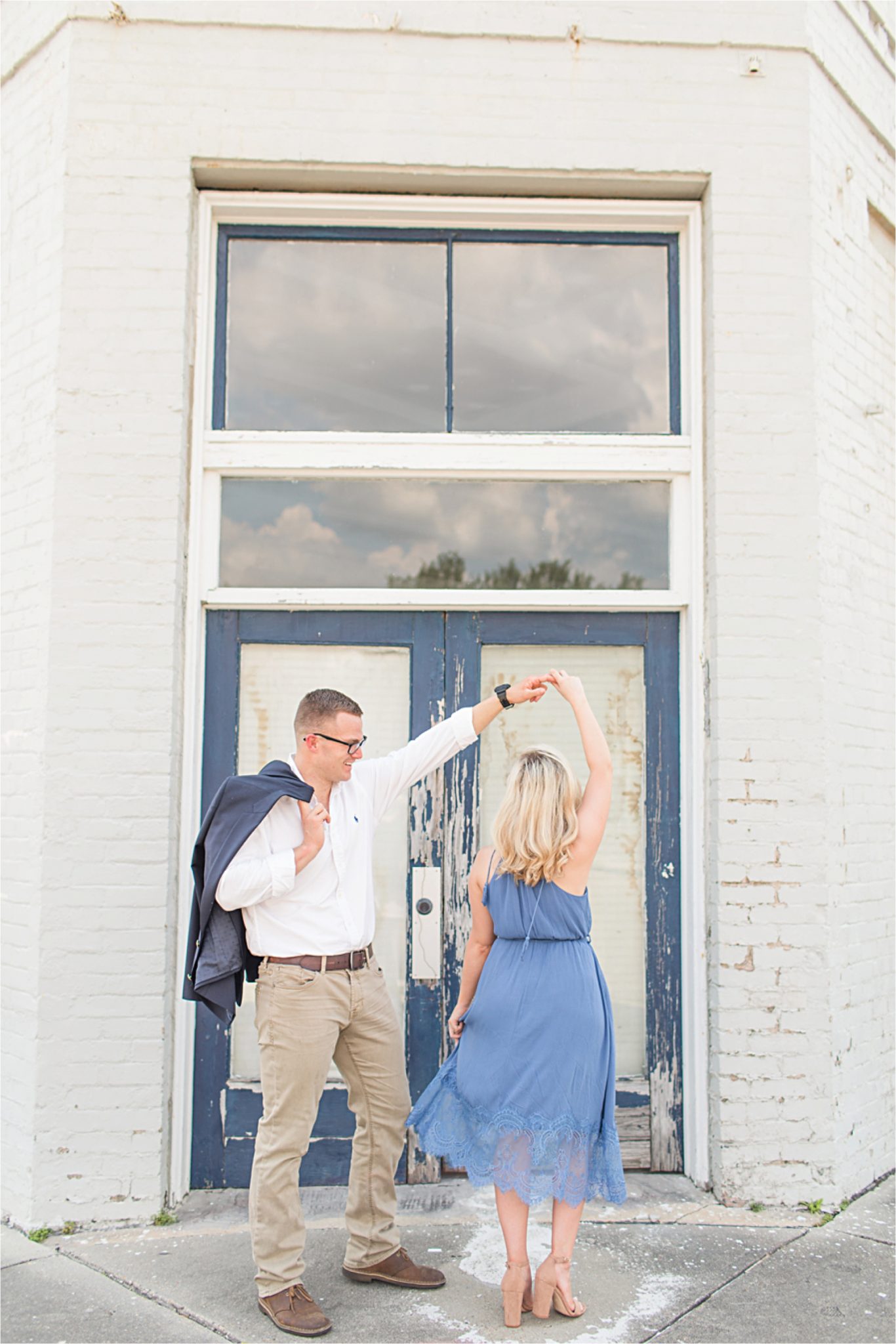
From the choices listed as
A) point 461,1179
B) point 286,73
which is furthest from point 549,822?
point 286,73

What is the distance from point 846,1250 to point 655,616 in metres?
2.56

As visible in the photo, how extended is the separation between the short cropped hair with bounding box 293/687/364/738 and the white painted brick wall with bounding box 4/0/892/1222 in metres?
1.01

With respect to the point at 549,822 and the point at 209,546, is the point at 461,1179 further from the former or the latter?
the point at 209,546

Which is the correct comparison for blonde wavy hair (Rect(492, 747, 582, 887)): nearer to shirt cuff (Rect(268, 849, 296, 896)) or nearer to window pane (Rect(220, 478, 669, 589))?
shirt cuff (Rect(268, 849, 296, 896))

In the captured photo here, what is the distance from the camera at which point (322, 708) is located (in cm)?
349

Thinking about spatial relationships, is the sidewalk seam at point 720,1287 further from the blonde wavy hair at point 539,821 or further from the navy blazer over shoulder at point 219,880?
the navy blazer over shoulder at point 219,880

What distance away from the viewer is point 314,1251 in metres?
3.81

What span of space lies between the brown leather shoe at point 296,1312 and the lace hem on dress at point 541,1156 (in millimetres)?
611

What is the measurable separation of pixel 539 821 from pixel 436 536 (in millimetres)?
1812

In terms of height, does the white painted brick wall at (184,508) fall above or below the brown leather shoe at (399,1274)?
above

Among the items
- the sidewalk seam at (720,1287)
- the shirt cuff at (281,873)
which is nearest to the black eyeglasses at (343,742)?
the shirt cuff at (281,873)

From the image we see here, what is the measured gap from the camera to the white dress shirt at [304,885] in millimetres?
3336

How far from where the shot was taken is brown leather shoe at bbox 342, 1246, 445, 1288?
354 centimetres

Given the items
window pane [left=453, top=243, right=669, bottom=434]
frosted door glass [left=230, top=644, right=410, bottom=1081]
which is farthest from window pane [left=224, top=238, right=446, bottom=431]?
frosted door glass [left=230, top=644, right=410, bottom=1081]
